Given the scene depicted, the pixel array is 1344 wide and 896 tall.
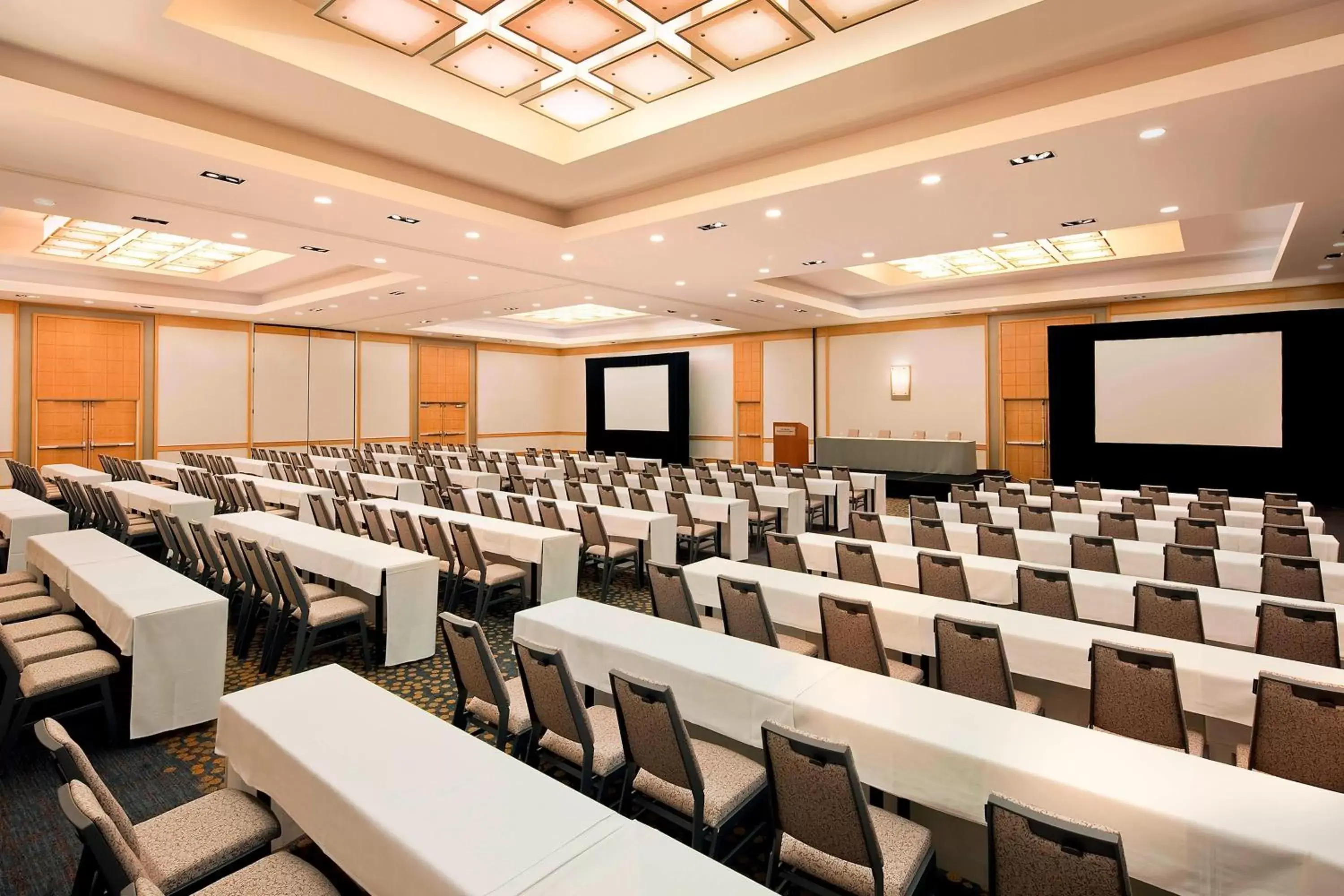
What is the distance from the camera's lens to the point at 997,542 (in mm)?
5750

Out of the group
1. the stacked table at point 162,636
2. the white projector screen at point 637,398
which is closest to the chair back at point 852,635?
the stacked table at point 162,636

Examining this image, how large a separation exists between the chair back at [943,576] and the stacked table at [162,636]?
170 inches

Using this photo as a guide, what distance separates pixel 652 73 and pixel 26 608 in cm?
578

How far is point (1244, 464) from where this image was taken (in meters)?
11.8

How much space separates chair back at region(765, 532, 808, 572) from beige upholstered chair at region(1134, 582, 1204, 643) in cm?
206

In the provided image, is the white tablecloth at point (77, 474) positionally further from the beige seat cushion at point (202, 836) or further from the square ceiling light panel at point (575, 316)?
the square ceiling light panel at point (575, 316)

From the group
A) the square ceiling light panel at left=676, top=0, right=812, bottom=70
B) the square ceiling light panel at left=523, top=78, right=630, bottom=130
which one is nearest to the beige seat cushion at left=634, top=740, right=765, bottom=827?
the square ceiling light panel at left=676, top=0, right=812, bottom=70

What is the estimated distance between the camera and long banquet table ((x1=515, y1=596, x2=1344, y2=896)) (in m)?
1.68

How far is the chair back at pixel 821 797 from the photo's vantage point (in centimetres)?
185

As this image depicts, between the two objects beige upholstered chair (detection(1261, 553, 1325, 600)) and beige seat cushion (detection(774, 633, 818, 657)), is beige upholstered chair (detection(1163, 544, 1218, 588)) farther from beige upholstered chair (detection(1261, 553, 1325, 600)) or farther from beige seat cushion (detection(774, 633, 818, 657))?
beige seat cushion (detection(774, 633, 818, 657))

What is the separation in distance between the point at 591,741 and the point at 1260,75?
5731 mm

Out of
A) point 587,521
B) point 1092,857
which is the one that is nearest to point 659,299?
point 587,521

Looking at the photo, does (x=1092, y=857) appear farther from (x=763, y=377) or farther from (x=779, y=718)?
(x=763, y=377)

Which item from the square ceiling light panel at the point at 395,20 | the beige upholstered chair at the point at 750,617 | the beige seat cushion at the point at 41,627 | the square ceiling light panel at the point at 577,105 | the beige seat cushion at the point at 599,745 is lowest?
the beige seat cushion at the point at 599,745
